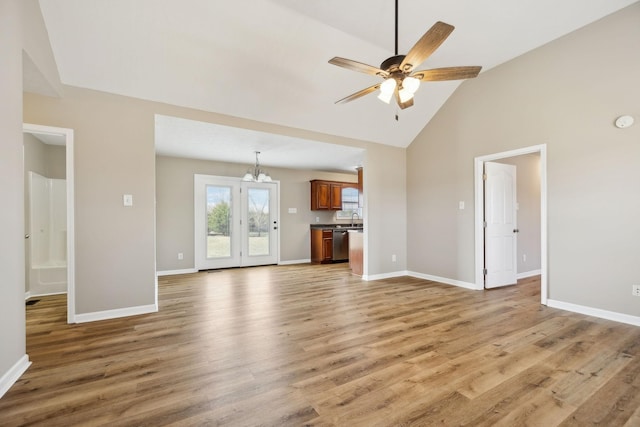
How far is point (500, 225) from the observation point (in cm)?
454

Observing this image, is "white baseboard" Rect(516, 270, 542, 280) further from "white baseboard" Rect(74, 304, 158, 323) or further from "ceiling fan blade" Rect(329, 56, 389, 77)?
"white baseboard" Rect(74, 304, 158, 323)

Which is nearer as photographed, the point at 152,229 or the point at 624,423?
the point at 624,423

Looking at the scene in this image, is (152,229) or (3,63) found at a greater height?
(3,63)

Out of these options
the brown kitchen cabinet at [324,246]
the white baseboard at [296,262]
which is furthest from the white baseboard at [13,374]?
the brown kitchen cabinet at [324,246]

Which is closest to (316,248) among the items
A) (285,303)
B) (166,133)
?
(285,303)

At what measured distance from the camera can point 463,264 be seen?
460cm

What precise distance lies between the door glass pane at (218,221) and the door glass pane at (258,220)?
19.8 inches

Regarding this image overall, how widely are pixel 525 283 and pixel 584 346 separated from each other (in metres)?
2.62

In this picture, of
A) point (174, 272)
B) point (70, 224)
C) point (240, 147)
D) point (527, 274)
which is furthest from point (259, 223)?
point (527, 274)

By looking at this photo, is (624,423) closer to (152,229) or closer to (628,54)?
(628,54)

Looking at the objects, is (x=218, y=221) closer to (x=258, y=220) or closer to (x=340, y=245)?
(x=258, y=220)

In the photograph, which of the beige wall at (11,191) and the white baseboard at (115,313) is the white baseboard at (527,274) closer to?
the white baseboard at (115,313)

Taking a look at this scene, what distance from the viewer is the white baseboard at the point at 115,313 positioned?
120 inches

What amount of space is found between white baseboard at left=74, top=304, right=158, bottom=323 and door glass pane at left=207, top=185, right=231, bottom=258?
2979 millimetres
